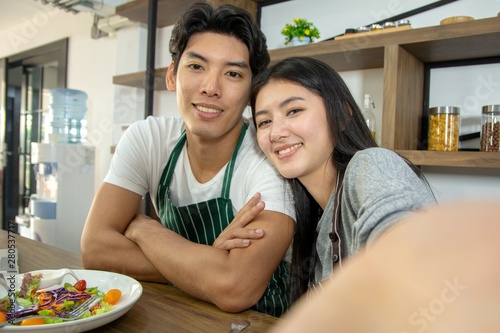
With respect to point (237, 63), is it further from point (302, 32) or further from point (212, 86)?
point (302, 32)

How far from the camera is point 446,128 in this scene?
144cm

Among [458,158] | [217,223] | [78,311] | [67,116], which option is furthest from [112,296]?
[67,116]

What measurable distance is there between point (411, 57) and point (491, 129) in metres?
0.40

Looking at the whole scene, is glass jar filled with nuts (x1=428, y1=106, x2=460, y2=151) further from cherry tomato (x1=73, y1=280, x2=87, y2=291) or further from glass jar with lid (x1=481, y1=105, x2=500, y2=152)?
cherry tomato (x1=73, y1=280, x2=87, y2=291)

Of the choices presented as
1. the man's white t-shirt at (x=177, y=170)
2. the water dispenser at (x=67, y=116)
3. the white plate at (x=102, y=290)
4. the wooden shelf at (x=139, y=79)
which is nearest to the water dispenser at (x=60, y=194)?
the water dispenser at (x=67, y=116)

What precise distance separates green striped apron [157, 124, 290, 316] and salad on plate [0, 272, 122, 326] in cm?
43

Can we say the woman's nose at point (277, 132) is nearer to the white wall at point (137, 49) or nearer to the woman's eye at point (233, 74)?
the woman's eye at point (233, 74)

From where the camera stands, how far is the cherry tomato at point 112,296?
2.48 feet

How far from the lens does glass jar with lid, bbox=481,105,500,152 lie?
4.42 ft

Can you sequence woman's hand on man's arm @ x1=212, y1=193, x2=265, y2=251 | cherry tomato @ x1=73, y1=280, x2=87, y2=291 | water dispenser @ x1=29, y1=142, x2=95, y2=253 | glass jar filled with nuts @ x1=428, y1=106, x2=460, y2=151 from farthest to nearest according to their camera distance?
water dispenser @ x1=29, y1=142, x2=95, y2=253 < glass jar filled with nuts @ x1=428, y1=106, x2=460, y2=151 < woman's hand on man's arm @ x1=212, y1=193, x2=265, y2=251 < cherry tomato @ x1=73, y1=280, x2=87, y2=291

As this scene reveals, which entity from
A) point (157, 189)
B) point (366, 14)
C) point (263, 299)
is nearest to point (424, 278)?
point (263, 299)

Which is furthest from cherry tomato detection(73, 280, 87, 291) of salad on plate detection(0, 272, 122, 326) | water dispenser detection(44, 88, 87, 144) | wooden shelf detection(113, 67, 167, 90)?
water dispenser detection(44, 88, 87, 144)

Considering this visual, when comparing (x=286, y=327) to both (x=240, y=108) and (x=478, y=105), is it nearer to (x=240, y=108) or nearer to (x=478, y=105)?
(x=240, y=108)

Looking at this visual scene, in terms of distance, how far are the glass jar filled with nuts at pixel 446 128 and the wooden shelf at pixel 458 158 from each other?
0.28 feet
